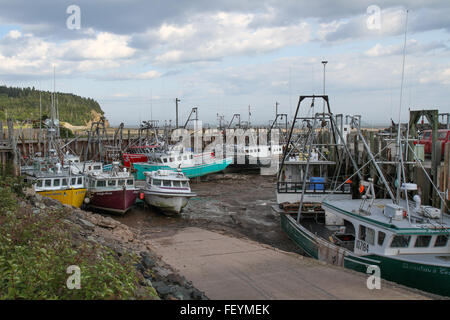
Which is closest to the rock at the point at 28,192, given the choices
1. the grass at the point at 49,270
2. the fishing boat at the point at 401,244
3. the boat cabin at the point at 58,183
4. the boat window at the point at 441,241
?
the boat cabin at the point at 58,183

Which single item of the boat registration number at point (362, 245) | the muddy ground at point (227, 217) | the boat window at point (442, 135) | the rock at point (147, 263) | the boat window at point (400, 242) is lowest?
the muddy ground at point (227, 217)

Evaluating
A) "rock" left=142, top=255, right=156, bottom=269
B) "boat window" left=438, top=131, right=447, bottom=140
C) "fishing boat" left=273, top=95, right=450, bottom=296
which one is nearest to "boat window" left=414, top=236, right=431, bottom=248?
"fishing boat" left=273, top=95, right=450, bottom=296

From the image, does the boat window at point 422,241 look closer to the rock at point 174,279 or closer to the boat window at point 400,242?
the boat window at point 400,242

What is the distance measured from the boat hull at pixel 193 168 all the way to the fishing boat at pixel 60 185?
1224 cm

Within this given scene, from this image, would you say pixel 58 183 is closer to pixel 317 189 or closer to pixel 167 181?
pixel 167 181

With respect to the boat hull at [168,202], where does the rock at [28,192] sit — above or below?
above

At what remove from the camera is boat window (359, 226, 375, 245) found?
448 inches

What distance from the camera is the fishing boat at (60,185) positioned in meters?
19.8

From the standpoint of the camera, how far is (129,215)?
22.4 meters

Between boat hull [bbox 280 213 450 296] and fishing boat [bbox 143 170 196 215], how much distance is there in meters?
10.1

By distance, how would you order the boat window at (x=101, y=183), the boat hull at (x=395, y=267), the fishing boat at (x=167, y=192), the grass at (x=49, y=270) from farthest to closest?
1. the fishing boat at (x=167, y=192)
2. the boat window at (x=101, y=183)
3. the boat hull at (x=395, y=267)
4. the grass at (x=49, y=270)

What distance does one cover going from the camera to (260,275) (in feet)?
35.0

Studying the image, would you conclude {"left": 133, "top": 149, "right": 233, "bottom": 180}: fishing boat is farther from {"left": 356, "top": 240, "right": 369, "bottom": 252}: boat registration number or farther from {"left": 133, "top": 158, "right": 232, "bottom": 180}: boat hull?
{"left": 356, "top": 240, "right": 369, "bottom": 252}: boat registration number
